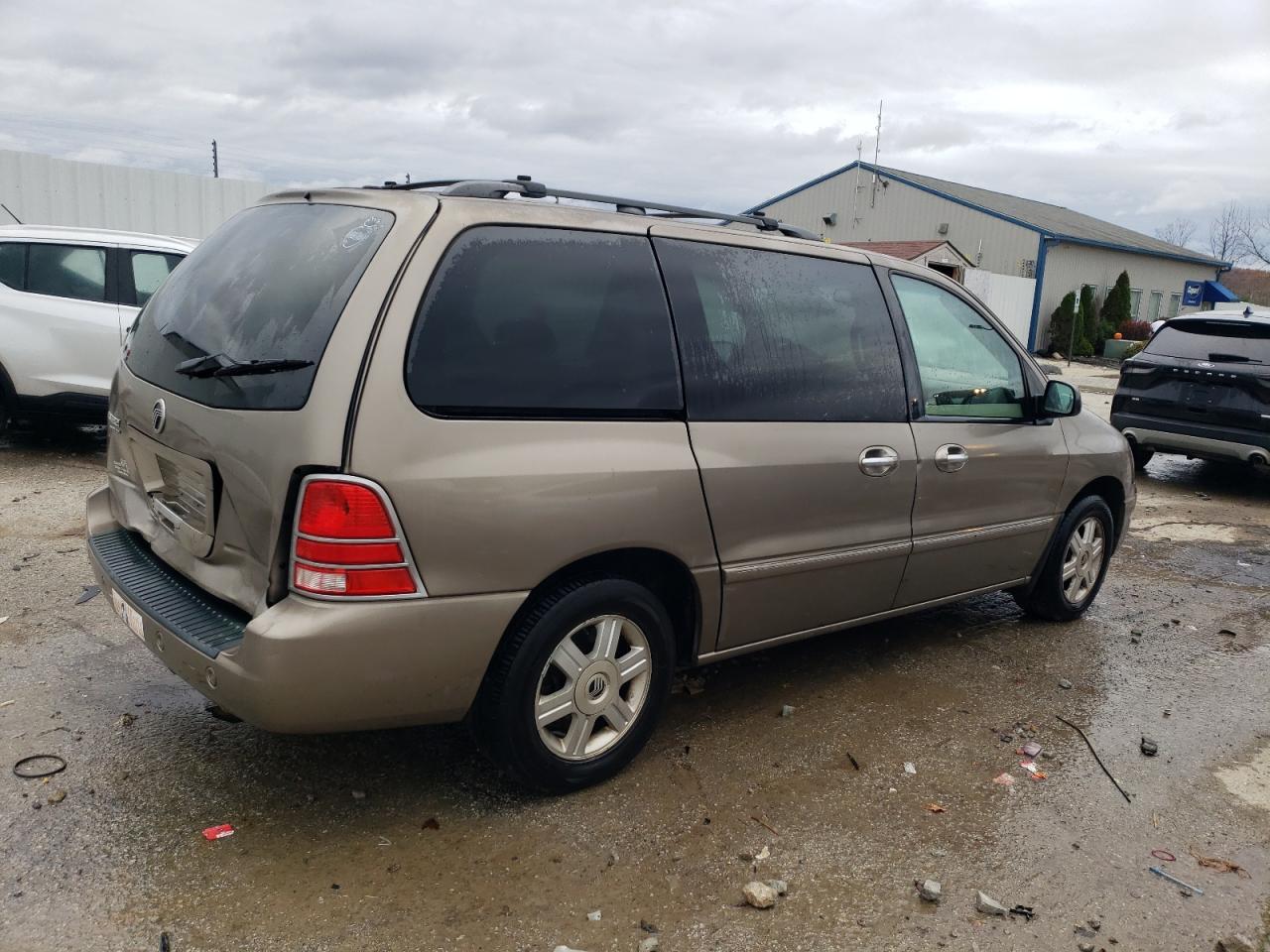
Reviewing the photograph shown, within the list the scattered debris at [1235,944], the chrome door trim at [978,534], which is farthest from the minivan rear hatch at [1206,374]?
the scattered debris at [1235,944]

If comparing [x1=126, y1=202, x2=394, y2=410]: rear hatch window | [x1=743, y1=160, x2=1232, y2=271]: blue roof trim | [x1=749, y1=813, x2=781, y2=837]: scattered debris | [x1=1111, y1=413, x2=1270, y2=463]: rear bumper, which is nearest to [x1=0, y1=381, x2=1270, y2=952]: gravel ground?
[x1=749, y1=813, x2=781, y2=837]: scattered debris

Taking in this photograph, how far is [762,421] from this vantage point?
3510 millimetres

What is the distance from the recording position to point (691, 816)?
322 cm

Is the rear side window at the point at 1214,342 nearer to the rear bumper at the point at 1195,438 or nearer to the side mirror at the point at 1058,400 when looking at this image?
the rear bumper at the point at 1195,438

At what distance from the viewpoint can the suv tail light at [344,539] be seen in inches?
103

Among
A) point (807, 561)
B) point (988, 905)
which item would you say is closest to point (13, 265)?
point (807, 561)

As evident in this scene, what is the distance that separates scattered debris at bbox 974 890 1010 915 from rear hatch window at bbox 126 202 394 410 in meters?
2.36

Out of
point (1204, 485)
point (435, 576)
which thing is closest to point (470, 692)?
point (435, 576)

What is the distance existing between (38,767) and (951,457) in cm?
352

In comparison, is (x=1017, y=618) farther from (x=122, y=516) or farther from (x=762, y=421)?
(x=122, y=516)

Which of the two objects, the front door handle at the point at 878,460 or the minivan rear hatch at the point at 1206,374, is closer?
the front door handle at the point at 878,460

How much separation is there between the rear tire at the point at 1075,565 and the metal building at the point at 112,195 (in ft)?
36.3

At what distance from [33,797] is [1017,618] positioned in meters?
4.55

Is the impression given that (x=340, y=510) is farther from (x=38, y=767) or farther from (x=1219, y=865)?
(x=1219, y=865)
